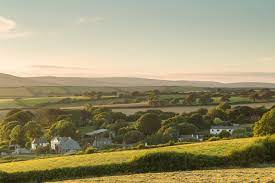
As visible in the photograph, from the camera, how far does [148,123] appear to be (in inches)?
3477

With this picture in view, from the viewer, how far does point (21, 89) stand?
166m

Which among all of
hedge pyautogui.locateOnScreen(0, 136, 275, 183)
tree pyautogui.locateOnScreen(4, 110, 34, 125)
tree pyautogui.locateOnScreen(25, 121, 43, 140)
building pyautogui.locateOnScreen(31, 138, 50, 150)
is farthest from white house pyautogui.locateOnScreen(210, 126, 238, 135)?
hedge pyautogui.locateOnScreen(0, 136, 275, 183)

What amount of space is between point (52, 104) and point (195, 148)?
8081 cm

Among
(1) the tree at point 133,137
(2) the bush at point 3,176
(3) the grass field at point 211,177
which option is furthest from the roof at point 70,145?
(3) the grass field at point 211,177

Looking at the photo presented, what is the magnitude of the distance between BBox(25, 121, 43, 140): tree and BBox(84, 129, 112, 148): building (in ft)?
31.4

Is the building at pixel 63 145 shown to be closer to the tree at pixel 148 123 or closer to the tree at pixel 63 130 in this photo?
the tree at pixel 63 130

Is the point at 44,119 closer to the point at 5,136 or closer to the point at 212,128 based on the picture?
the point at 5,136

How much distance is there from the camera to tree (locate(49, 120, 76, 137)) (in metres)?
86.9

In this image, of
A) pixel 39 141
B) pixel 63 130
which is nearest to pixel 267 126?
pixel 63 130

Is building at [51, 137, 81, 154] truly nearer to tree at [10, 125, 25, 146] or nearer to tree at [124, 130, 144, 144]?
tree at [124, 130, 144, 144]

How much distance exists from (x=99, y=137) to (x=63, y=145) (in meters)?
10.2

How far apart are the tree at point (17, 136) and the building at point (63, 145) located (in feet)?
30.8

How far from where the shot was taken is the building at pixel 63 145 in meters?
77.0

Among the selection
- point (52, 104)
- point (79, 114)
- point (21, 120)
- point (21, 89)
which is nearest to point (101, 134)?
point (79, 114)
